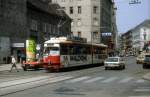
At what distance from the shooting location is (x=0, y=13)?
6266cm

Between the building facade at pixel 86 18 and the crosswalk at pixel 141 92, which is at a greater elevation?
the building facade at pixel 86 18

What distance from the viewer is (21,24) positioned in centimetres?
6838

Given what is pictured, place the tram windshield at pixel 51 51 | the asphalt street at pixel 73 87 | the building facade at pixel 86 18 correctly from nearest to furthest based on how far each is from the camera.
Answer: the asphalt street at pixel 73 87 < the tram windshield at pixel 51 51 < the building facade at pixel 86 18

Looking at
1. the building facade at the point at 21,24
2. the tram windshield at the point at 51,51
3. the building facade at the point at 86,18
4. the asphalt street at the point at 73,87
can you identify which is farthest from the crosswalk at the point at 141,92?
the building facade at the point at 86,18

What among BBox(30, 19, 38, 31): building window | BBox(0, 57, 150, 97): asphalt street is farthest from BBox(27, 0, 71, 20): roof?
BBox(0, 57, 150, 97): asphalt street

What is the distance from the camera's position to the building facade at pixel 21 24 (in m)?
63.8

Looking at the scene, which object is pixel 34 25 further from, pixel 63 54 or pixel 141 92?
pixel 141 92

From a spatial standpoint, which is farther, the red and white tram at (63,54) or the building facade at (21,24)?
the building facade at (21,24)

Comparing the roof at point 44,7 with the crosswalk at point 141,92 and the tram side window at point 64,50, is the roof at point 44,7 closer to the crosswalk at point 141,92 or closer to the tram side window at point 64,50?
the tram side window at point 64,50

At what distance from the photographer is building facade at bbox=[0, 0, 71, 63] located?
6384 centimetres

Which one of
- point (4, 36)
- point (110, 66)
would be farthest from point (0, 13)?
point (110, 66)

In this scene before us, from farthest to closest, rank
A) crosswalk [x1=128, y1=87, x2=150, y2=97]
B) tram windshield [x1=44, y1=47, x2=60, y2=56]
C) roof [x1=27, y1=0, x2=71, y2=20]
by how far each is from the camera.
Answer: roof [x1=27, y1=0, x2=71, y2=20]
tram windshield [x1=44, y1=47, x2=60, y2=56]
crosswalk [x1=128, y1=87, x2=150, y2=97]

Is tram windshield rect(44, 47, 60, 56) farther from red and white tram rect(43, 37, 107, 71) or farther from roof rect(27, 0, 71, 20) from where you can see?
roof rect(27, 0, 71, 20)

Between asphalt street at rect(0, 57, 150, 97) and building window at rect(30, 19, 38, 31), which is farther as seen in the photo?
building window at rect(30, 19, 38, 31)
